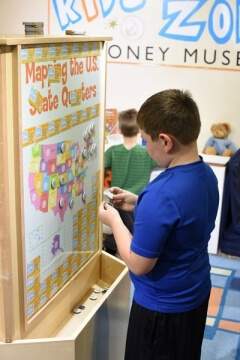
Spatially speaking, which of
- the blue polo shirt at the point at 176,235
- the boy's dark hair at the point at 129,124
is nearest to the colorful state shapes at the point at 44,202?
the blue polo shirt at the point at 176,235

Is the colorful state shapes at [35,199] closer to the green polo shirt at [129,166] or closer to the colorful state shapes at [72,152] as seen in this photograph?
the colorful state shapes at [72,152]

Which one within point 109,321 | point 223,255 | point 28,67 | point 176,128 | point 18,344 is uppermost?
point 28,67

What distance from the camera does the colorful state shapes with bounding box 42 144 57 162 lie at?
1314 mm

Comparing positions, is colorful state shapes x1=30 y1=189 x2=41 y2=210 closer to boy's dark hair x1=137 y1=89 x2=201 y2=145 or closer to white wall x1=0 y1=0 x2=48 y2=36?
boy's dark hair x1=137 y1=89 x2=201 y2=145

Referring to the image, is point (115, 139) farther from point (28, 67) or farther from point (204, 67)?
point (28, 67)

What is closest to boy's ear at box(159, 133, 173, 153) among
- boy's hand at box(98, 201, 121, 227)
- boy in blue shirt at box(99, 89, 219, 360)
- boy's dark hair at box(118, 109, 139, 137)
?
boy in blue shirt at box(99, 89, 219, 360)

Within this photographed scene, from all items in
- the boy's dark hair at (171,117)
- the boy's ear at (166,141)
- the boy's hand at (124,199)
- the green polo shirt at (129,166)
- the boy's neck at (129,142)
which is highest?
the boy's dark hair at (171,117)

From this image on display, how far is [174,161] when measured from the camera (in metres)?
1.31

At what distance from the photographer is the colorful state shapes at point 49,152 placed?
1.31m

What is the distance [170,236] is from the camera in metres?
1.30

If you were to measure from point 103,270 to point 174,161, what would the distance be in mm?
715

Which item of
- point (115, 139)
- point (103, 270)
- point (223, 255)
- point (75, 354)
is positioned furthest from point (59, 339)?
point (115, 139)

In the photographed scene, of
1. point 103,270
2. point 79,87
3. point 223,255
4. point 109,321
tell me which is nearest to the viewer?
point 79,87

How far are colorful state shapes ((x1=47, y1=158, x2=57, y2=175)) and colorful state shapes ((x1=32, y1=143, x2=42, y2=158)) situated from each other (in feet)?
0.20
